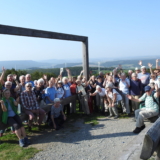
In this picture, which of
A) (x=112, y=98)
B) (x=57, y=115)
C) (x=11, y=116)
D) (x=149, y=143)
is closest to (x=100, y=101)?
(x=112, y=98)

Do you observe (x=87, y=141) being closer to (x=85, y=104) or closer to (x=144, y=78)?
(x=85, y=104)

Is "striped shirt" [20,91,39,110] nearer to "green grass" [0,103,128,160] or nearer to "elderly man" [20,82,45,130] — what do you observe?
"elderly man" [20,82,45,130]

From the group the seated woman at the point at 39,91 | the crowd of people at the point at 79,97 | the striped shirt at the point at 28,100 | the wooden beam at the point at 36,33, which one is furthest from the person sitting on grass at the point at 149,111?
the wooden beam at the point at 36,33

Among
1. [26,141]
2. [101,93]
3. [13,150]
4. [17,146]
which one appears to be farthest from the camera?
[101,93]

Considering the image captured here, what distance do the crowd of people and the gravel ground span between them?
434 millimetres

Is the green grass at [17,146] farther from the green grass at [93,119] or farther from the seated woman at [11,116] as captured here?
the seated woman at [11,116]

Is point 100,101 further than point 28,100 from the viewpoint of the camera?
Yes

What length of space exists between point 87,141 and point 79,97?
307 cm

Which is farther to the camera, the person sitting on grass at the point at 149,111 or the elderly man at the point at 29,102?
the elderly man at the point at 29,102

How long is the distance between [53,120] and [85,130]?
1.05 m

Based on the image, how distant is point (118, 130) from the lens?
652 cm

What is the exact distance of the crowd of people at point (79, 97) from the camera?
592cm

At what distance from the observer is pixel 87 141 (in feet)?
18.9

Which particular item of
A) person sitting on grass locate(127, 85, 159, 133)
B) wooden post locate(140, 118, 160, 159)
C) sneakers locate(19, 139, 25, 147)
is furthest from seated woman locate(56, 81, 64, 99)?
wooden post locate(140, 118, 160, 159)
